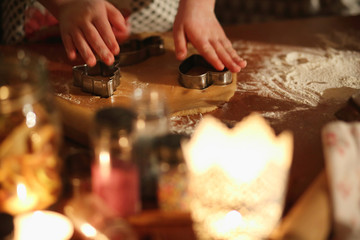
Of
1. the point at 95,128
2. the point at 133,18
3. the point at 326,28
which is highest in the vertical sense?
the point at 95,128

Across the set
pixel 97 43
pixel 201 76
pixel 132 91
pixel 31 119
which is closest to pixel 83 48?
pixel 97 43

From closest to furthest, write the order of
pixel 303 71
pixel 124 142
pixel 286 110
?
pixel 124 142
pixel 286 110
pixel 303 71

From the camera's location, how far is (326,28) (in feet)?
5.16

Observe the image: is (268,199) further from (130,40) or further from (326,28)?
(326,28)

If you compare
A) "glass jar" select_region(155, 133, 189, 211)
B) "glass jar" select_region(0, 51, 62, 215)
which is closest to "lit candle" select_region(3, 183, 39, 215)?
"glass jar" select_region(0, 51, 62, 215)

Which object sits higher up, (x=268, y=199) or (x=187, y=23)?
(x=187, y=23)

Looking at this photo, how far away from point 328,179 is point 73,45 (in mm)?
820

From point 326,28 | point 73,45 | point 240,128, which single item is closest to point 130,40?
point 73,45

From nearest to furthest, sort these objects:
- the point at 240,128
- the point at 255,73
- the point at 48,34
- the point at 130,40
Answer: the point at 240,128 → the point at 255,73 → the point at 130,40 → the point at 48,34

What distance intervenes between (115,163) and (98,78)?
56cm

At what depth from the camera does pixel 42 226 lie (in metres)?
0.61

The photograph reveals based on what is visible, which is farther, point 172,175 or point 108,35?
point 108,35

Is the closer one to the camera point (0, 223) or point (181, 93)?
point (0, 223)

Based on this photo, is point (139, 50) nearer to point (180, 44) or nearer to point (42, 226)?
point (180, 44)
